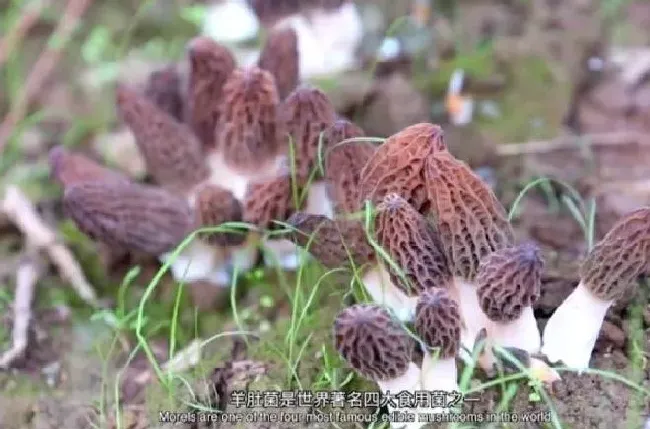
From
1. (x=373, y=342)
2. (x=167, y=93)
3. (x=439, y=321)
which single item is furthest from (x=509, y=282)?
(x=167, y=93)

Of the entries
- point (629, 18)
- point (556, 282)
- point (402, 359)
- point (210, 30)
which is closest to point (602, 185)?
point (556, 282)

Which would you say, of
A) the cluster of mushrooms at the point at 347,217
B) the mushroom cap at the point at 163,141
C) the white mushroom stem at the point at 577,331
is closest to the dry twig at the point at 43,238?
the cluster of mushrooms at the point at 347,217

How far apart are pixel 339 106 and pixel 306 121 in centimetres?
60

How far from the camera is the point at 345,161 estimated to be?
6.03 feet

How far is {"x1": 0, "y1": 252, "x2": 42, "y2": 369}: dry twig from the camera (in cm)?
209

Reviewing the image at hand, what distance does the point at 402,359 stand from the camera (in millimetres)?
1526

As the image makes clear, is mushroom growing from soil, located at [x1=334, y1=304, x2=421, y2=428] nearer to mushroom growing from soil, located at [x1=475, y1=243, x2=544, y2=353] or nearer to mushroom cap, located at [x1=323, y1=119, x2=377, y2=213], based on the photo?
mushroom growing from soil, located at [x1=475, y1=243, x2=544, y2=353]

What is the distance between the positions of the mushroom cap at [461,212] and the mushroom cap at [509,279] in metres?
0.05

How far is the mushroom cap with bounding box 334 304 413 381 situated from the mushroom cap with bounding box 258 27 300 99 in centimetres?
88

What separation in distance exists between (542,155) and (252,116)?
0.92 m

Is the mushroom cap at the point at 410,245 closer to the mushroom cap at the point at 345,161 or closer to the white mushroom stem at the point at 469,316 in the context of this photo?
the white mushroom stem at the point at 469,316

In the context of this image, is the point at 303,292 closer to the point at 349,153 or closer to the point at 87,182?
the point at 349,153

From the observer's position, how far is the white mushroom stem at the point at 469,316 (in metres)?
1.65

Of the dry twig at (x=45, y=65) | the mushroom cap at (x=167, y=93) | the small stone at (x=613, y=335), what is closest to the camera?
the small stone at (x=613, y=335)
